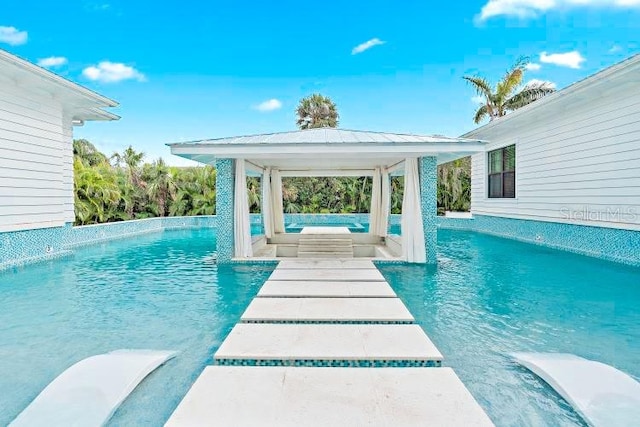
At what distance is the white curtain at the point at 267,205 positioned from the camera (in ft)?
41.6

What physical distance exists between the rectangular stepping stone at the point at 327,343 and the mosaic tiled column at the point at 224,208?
5158mm

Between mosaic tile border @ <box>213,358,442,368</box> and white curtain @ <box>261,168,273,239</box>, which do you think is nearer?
mosaic tile border @ <box>213,358,442,368</box>

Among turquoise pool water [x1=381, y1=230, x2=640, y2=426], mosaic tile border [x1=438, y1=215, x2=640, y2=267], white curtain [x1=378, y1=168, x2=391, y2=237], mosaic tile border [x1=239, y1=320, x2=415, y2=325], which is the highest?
white curtain [x1=378, y1=168, x2=391, y2=237]

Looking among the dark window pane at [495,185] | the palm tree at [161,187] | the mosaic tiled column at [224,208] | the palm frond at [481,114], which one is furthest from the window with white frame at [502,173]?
the palm tree at [161,187]

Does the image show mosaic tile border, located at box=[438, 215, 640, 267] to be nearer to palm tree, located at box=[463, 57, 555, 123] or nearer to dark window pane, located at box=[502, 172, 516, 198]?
dark window pane, located at box=[502, 172, 516, 198]

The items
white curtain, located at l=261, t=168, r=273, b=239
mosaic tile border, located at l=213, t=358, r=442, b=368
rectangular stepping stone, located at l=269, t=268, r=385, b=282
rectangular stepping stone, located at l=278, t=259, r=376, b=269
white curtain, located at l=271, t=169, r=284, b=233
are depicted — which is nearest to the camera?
mosaic tile border, located at l=213, t=358, r=442, b=368

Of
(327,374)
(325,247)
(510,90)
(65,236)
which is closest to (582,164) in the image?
(325,247)

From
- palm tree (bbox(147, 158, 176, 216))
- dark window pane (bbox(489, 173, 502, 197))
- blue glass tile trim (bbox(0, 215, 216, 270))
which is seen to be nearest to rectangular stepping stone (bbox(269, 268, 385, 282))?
blue glass tile trim (bbox(0, 215, 216, 270))

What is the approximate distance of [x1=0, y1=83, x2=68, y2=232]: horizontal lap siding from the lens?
896 centimetres

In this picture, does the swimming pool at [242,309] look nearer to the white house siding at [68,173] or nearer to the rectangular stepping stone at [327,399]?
the rectangular stepping stone at [327,399]

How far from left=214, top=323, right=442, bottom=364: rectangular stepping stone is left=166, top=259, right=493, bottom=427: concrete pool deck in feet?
0.03

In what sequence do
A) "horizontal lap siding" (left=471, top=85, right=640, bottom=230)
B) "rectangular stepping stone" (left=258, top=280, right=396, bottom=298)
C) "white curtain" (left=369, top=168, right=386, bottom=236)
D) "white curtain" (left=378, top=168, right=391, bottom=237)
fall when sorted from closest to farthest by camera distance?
1. "rectangular stepping stone" (left=258, top=280, right=396, bottom=298)
2. "horizontal lap siding" (left=471, top=85, right=640, bottom=230)
3. "white curtain" (left=378, top=168, right=391, bottom=237)
4. "white curtain" (left=369, top=168, right=386, bottom=236)

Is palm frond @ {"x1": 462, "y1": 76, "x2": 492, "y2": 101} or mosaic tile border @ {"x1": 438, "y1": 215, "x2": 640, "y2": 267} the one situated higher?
palm frond @ {"x1": 462, "y1": 76, "x2": 492, "y2": 101}

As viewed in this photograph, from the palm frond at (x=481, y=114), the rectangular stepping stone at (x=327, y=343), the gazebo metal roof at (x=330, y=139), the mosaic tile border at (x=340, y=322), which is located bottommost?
the mosaic tile border at (x=340, y=322)
